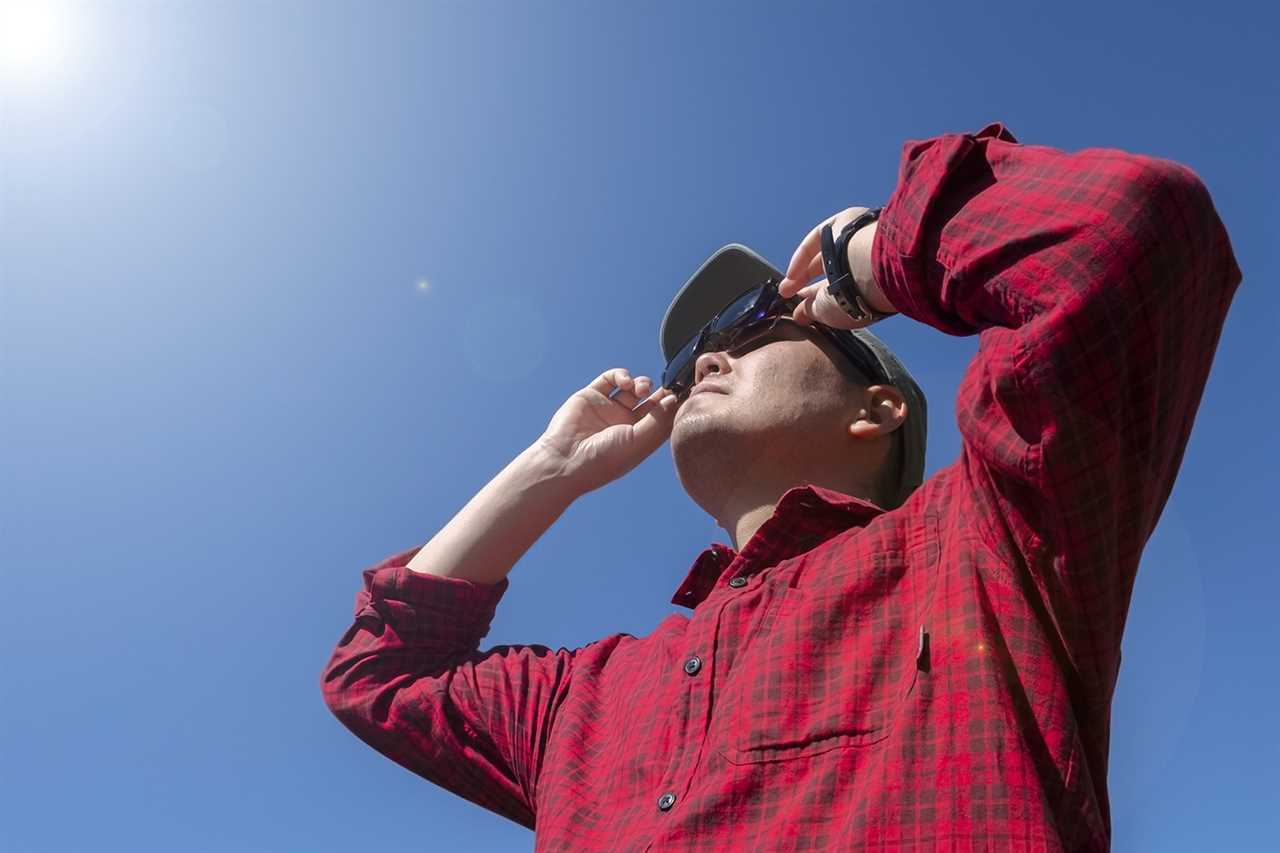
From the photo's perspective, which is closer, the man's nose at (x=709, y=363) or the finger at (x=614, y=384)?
the man's nose at (x=709, y=363)

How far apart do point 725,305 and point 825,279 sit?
5.12 ft

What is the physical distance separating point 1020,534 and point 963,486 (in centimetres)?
26

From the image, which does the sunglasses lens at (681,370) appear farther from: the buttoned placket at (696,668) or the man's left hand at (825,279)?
the buttoned placket at (696,668)

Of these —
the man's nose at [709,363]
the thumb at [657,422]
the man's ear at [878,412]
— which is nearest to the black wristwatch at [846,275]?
the man's ear at [878,412]

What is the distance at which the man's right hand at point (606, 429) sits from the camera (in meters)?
3.99

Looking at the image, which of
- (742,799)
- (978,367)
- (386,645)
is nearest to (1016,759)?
(742,799)

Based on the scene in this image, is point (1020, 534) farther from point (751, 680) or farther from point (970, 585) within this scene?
point (751, 680)

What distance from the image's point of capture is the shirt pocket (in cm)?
209

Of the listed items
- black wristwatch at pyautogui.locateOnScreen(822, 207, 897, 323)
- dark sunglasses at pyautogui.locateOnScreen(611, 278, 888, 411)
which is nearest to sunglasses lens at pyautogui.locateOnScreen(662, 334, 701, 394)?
dark sunglasses at pyautogui.locateOnScreen(611, 278, 888, 411)

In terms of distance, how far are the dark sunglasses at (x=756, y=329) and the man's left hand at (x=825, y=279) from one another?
73 cm

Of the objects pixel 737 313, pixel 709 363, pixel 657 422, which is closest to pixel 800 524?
pixel 709 363

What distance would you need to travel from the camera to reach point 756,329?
3645mm

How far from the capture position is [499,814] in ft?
11.6

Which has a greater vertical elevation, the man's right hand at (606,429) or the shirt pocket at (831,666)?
the man's right hand at (606,429)
